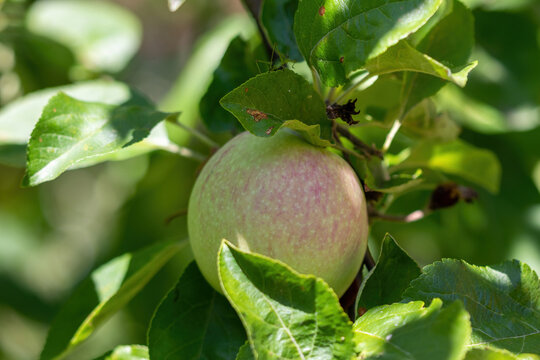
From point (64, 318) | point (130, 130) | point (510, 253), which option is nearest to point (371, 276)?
point (130, 130)

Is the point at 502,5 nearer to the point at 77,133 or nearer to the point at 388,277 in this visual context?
the point at 388,277

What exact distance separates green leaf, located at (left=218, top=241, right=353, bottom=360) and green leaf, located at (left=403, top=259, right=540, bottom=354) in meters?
0.10

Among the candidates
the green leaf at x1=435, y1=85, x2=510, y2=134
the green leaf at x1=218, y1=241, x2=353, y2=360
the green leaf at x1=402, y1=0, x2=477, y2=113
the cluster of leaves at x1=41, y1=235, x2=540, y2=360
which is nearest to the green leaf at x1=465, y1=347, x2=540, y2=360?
the cluster of leaves at x1=41, y1=235, x2=540, y2=360

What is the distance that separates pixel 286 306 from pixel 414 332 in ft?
0.35

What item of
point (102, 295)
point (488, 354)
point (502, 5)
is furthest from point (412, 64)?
point (502, 5)

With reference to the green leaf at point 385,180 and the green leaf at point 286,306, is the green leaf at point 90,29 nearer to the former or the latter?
the green leaf at point 385,180

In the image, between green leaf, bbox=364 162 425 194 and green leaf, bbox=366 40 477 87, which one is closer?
green leaf, bbox=366 40 477 87

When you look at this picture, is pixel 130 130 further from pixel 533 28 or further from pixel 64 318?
pixel 533 28

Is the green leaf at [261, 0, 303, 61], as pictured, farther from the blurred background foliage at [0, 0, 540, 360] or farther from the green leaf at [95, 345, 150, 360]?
the green leaf at [95, 345, 150, 360]

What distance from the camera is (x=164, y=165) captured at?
55.5 inches

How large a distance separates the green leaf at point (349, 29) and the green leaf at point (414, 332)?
232 millimetres

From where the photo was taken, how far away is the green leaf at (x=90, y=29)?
1.46m

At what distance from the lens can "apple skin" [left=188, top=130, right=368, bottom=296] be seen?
60 centimetres

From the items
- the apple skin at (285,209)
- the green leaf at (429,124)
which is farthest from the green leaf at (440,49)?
the apple skin at (285,209)
